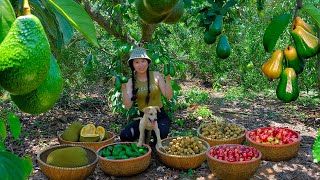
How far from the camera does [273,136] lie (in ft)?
13.1

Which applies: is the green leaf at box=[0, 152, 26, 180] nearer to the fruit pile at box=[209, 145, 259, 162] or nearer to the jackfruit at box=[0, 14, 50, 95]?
the jackfruit at box=[0, 14, 50, 95]

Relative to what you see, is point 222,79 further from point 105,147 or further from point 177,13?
point 177,13

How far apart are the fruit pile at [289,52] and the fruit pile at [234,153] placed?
86.7 inches

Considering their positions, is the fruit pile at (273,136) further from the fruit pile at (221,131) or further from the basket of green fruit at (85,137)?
the basket of green fruit at (85,137)

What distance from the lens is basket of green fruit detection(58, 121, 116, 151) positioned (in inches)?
156

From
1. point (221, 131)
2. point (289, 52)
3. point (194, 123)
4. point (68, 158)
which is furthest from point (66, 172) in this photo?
point (289, 52)

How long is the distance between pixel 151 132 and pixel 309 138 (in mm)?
1906

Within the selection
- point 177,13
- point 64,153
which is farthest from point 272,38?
point 64,153

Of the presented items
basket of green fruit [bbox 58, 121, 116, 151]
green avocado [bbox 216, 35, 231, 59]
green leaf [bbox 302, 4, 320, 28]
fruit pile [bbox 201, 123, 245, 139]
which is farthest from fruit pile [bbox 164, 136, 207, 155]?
green leaf [bbox 302, 4, 320, 28]

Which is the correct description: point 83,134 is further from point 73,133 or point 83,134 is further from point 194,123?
point 194,123

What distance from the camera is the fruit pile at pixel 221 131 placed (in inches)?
161

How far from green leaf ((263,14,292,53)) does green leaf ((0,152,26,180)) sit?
35.0 inches

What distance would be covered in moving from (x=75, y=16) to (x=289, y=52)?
34.3 inches

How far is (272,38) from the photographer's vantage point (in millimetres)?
1204
